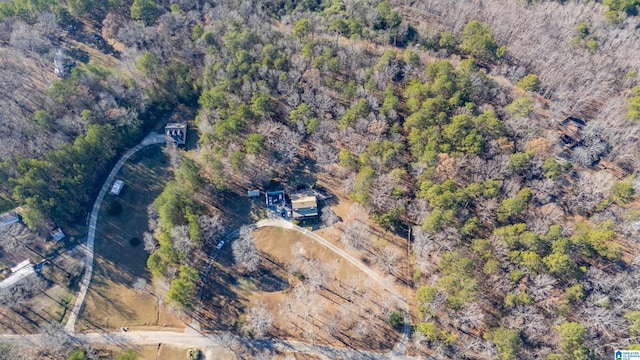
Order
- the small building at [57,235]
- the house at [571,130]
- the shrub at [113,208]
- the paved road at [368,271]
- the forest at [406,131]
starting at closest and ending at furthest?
the forest at [406,131]
the paved road at [368,271]
the small building at [57,235]
the shrub at [113,208]
the house at [571,130]

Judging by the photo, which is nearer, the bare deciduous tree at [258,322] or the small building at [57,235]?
the bare deciduous tree at [258,322]

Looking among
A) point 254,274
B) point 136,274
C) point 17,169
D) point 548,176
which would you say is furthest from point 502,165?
point 17,169

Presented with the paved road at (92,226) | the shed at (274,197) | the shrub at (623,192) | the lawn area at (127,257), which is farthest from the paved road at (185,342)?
the shrub at (623,192)

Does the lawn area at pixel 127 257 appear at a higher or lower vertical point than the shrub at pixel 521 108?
lower

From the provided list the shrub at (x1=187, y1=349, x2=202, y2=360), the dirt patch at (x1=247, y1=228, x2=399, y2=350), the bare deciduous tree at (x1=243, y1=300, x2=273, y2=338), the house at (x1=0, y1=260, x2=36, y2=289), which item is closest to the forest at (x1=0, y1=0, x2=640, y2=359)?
the dirt patch at (x1=247, y1=228, x2=399, y2=350)

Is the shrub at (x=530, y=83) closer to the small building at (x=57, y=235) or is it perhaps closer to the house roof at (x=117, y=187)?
the house roof at (x=117, y=187)

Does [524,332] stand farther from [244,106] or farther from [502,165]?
[244,106]

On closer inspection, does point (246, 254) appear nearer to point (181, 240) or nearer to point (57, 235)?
point (181, 240)
